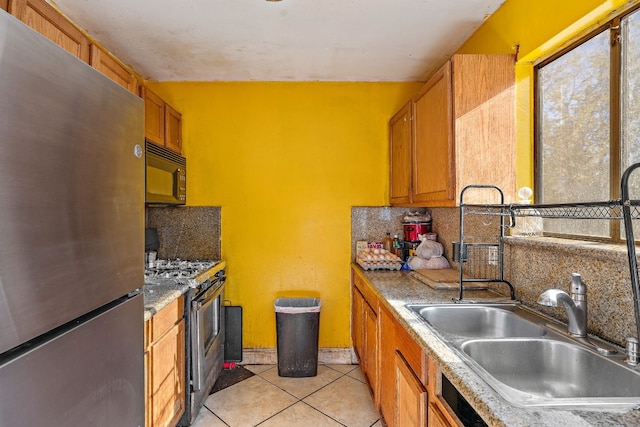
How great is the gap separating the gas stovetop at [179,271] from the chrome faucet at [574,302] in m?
1.88

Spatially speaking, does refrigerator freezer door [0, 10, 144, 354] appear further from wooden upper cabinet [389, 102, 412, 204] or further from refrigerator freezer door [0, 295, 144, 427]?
wooden upper cabinet [389, 102, 412, 204]

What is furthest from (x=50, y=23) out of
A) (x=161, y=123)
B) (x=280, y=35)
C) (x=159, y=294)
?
(x=159, y=294)

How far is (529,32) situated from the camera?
1.82 meters

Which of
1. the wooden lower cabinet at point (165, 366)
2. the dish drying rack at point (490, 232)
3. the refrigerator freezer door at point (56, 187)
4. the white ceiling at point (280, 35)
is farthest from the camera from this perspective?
the white ceiling at point (280, 35)

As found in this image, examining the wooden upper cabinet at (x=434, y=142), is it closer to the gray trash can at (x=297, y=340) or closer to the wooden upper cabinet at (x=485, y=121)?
the wooden upper cabinet at (x=485, y=121)

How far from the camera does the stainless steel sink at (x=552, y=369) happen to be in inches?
43.2

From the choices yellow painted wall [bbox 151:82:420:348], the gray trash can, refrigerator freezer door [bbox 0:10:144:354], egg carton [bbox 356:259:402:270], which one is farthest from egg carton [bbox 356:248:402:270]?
refrigerator freezer door [bbox 0:10:144:354]

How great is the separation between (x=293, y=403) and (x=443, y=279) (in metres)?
1.34

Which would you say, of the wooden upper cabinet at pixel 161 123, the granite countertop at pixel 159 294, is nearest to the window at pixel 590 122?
the granite countertop at pixel 159 294

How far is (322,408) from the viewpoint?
2.50 metres

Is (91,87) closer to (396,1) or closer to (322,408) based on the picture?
(396,1)

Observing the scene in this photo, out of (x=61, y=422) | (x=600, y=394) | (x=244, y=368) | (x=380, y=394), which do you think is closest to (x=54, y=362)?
(x=61, y=422)

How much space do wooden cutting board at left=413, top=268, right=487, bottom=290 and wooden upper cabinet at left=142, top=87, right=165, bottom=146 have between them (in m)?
2.03

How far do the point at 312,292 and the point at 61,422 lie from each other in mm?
2514
